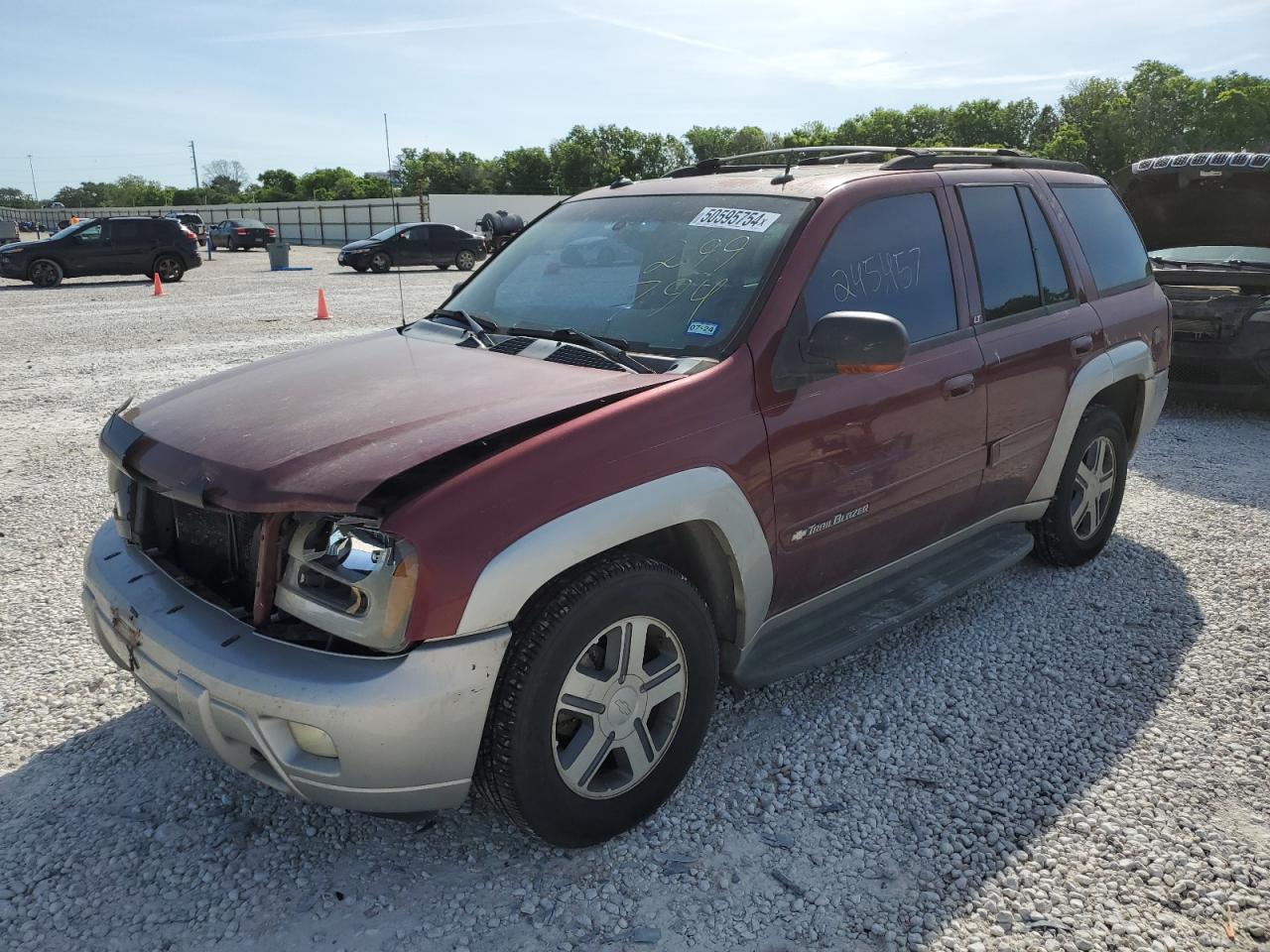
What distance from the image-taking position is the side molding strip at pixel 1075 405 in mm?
4285

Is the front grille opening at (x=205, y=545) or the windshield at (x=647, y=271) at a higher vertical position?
the windshield at (x=647, y=271)

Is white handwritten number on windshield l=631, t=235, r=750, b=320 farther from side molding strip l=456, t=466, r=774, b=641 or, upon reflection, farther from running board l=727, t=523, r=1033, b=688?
running board l=727, t=523, r=1033, b=688

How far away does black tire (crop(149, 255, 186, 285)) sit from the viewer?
2261 cm

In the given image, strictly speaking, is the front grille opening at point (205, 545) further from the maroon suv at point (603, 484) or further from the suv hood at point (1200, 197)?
the suv hood at point (1200, 197)

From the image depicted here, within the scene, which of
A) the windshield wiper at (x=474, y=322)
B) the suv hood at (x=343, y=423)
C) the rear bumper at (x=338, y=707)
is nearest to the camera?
the rear bumper at (x=338, y=707)

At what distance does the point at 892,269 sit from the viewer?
3.49 metres

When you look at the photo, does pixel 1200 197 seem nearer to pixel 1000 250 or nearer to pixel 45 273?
pixel 1000 250

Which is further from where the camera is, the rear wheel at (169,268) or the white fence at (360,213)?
the white fence at (360,213)

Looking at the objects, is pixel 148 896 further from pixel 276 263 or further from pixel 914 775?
pixel 276 263

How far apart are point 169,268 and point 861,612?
23.5 metres

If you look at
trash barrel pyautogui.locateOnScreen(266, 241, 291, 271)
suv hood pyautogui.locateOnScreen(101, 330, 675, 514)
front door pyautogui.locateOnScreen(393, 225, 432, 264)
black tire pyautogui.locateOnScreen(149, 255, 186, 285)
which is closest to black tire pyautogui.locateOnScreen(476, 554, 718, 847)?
suv hood pyautogui.locateOnScreen(101, 330, 675, 514)

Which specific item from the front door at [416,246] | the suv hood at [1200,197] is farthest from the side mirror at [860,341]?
the front door at [416,246]

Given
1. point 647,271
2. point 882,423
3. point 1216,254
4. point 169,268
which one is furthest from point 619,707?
point 169,268

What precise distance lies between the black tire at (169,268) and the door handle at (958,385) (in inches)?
898
